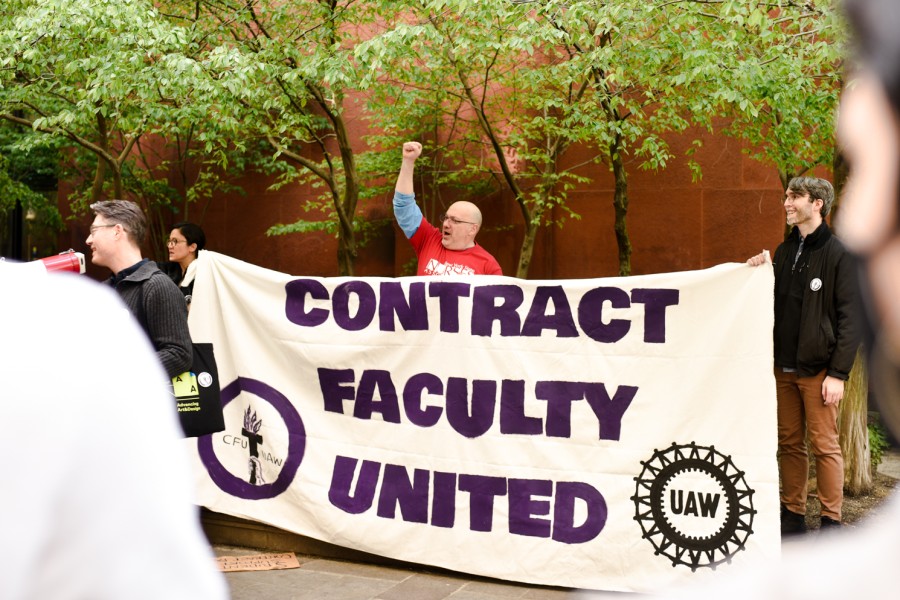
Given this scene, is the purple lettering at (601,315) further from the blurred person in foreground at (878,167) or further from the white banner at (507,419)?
the blurred person in foreground at (878,167)

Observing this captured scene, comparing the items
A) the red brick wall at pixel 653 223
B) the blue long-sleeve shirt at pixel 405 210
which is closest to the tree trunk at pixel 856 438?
the blue long-sleeve shirt at pixel 405 210

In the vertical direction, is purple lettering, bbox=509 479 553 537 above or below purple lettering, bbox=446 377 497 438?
below

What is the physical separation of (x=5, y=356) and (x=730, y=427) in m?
4.27

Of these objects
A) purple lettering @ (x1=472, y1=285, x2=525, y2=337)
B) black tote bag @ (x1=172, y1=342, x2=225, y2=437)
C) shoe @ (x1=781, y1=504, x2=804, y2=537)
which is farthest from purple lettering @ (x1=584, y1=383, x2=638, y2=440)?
black tote bag @ (x1=172, y1=342, x2=225, y2=437)

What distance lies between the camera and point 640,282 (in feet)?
16.7

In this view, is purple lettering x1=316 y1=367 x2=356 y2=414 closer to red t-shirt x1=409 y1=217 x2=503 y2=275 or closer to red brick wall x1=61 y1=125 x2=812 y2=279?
red t-shirt x1=409 y1=217 x2=503 y2=275

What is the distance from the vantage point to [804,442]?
6.00 meters

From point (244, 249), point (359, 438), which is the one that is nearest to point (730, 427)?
point (359, 438)

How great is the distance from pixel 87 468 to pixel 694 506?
423 centimetres

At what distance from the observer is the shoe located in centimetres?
584

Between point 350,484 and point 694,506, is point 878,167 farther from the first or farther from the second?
point 350,484

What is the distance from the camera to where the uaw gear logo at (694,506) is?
15.7 ft

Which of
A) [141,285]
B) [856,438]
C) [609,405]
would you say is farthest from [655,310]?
[856,438]

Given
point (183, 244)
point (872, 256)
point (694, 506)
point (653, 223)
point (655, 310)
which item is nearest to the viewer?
point (872, 256)
